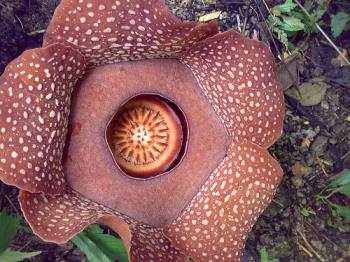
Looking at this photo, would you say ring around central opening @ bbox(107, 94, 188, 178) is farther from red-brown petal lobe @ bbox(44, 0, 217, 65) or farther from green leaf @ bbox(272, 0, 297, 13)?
green leaf @ bbox(272, 0, 297, 13)

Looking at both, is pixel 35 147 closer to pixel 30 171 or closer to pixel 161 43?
pixel 30 171

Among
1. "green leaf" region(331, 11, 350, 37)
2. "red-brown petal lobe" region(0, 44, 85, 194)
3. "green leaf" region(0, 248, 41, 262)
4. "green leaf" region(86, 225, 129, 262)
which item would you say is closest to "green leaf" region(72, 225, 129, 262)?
"green leaf" region(86, 225, 129, 262)

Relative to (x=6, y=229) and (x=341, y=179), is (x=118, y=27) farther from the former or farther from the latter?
(x=341, y=179)

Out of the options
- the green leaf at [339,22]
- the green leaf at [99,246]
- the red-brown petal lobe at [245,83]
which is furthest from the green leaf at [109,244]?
the green leaf at [339,22]

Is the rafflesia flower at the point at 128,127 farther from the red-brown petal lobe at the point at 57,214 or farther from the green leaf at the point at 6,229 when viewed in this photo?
the green leaf at the point at 6,229

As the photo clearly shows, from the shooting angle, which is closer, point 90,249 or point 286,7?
point 90,249

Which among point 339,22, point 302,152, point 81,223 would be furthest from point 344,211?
point 81,223

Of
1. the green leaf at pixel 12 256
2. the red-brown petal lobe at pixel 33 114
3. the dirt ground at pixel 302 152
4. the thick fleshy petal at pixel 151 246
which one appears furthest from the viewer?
the dirt ground at pixel 302 152
